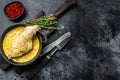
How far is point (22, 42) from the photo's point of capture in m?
3.91

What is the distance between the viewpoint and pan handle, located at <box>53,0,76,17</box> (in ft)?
14.0

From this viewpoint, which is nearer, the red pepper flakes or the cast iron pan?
the cast iron pan

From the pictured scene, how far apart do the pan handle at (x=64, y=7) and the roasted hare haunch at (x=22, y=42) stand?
0.40m

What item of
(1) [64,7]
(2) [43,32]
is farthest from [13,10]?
Answer: (1) [64,7]

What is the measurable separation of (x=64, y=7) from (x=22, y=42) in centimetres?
71

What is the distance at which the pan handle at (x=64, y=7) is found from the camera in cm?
428

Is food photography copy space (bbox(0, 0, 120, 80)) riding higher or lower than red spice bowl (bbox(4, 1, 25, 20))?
lower

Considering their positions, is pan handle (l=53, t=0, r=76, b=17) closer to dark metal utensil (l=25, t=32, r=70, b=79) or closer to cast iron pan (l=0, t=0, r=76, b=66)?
cast iron pan (l=0, t=0, r=76, b=66)

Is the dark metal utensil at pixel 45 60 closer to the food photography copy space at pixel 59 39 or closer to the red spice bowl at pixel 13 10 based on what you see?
the food photography copy space at pixel 59 39

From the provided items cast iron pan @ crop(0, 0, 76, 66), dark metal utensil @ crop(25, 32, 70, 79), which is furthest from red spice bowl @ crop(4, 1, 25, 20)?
dark metal utensil @ crop(25, 32, 70, 79)

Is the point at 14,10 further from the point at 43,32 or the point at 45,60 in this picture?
the point at 45,60

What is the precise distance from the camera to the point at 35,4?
4.41 metres

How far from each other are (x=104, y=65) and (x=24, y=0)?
3.96 ft

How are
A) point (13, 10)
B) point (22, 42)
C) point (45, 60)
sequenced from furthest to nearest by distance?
point (13, 10) → point (45, 60) → point (22, 42)
